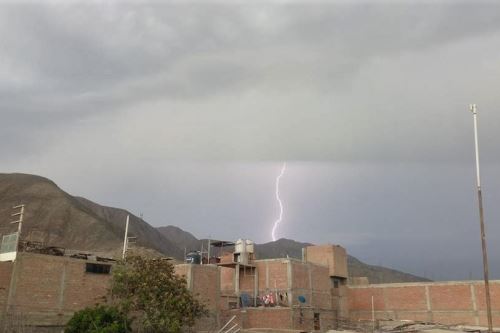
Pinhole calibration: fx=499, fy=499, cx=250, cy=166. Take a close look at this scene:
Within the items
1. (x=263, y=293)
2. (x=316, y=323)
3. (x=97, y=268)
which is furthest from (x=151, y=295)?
(x=316, y=323)

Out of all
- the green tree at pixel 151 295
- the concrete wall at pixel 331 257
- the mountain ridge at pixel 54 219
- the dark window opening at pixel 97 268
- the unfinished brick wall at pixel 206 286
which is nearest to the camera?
the green tree at pixel 151 295

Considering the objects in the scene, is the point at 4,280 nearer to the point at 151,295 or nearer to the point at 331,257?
the point at 151,295

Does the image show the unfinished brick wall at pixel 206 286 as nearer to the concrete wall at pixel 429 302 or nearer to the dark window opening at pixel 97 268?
the dark window opening at pixel 97 268

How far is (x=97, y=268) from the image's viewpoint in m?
27.1

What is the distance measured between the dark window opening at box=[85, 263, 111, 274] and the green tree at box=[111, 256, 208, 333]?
1.04m

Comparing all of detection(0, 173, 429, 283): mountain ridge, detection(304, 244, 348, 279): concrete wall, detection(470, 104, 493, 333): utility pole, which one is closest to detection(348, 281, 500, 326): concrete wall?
detection(304, 244, 348, 279): concrete wall

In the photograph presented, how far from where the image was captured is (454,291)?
45656mm

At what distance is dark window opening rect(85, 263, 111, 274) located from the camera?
2661 cm

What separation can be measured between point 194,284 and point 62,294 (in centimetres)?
1070

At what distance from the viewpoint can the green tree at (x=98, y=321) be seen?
2264cm

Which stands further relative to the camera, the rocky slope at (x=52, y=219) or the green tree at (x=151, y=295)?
the rocky slope at (x=52, y=219)

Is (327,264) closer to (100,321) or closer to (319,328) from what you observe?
(319,328)

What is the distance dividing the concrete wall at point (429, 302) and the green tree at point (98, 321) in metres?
32.1

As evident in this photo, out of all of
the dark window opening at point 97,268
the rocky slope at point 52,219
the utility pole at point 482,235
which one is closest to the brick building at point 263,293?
the dark window opening at point 97,268
